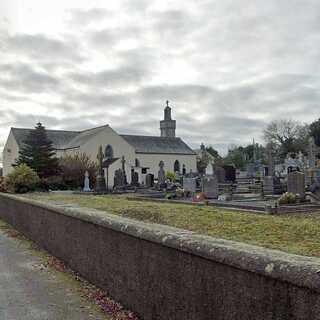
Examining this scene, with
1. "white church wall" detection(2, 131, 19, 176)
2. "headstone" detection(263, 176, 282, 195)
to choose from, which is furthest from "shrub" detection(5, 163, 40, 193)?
"white church wall" detection(2, 131, 19, 176)

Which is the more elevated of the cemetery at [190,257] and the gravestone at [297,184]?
the gravestone at [297,184]

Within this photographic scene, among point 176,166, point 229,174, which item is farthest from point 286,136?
point 229,174

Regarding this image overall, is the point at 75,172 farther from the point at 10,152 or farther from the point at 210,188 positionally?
the point at 10,152

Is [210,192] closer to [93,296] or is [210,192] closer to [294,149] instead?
[93,296]

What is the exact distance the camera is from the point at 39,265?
9664mm

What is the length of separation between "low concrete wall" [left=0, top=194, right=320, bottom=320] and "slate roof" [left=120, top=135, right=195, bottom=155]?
8220 centimetres

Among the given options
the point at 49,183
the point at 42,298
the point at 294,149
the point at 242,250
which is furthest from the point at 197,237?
the point at 294,149

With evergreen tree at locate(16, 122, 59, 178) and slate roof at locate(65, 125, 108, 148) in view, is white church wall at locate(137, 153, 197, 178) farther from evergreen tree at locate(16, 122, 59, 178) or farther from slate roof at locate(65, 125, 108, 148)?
evergreen tree at locate(16, 122, 59, 178)

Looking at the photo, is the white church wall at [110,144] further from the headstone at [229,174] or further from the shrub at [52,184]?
the headstone at [229,174]

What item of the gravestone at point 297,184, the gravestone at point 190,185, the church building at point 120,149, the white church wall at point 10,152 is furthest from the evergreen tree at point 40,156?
the gravestone at point 297,184

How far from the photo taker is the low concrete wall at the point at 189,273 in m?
3.04

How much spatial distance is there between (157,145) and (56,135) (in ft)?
64.0

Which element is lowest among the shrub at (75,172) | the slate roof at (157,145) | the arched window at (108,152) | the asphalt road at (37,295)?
the asphalt road at (37,295)

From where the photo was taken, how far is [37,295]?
7051 mm
